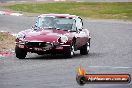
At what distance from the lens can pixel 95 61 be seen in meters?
16.8

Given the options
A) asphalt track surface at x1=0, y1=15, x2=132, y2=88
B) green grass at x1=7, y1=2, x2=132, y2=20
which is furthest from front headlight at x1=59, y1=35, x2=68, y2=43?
green grass at x1=7, y1=2, x2=132, y2=20

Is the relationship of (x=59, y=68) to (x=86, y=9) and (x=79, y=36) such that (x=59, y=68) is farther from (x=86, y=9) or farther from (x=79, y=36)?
(x=86, y=9)

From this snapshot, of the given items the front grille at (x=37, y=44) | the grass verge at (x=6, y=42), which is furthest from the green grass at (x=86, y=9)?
the front grille at (x=37, y=44)

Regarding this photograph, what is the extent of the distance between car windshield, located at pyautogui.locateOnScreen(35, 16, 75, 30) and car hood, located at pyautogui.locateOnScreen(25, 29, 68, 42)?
616mm

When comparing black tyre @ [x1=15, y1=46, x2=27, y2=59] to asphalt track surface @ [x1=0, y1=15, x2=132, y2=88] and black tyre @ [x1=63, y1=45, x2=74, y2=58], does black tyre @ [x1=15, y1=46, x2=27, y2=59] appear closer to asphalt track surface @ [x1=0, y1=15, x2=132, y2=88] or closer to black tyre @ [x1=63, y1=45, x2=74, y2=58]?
asphalt track surface @ [x1=0, y1=15, x2=132, y2=88]

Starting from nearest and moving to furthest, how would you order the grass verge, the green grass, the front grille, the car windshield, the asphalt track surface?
the asphalt track surface → the front grille → the car windshield → the grass verge → the green grass

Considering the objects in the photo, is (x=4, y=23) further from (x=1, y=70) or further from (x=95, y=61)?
(x=1, y=70)

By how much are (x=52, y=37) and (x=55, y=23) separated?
1.59 metres

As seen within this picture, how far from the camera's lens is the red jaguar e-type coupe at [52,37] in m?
17.4

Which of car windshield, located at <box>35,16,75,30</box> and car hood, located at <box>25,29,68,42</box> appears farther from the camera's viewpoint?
car windshield, located at <box>35,16,75,30</box>

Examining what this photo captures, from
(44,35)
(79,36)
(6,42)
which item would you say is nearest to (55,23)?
(79,36)

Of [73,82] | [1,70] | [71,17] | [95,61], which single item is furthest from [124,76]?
[71,17]

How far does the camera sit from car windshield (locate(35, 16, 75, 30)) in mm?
18906

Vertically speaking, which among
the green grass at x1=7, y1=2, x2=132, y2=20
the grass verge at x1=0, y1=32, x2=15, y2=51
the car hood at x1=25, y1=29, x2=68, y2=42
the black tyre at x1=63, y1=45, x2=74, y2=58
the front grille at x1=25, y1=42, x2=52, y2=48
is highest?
the car hood at x1=25, y1=29, x2=68, y2=42
